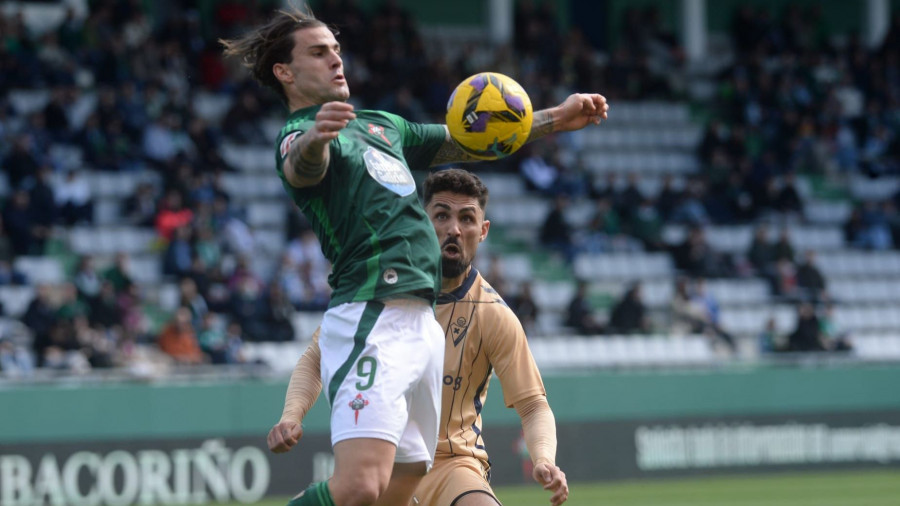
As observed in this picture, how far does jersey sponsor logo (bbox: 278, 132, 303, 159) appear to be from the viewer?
15.1 feet

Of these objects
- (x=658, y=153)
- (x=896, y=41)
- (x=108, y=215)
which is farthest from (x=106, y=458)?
(x=896, y=41)

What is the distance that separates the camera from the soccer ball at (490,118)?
507cm

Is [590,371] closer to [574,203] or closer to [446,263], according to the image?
[574,203]

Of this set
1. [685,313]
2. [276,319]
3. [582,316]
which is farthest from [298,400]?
[685,313]

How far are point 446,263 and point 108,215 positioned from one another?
11.4 m

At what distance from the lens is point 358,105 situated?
18953mm

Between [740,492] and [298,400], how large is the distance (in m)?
9.24

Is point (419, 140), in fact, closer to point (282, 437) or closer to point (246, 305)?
point (282, 437)

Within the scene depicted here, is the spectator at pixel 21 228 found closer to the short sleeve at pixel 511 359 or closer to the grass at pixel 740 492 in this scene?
the grass at pixel 740 492

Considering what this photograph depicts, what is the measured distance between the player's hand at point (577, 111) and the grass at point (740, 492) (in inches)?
278

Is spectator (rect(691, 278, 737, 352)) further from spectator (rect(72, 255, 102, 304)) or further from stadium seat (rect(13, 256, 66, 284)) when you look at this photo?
stadium seat (rect(13, 256, 66, 284))

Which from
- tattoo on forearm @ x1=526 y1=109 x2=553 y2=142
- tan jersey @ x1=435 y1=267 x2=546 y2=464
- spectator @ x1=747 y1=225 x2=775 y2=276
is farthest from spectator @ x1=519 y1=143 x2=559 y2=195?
tattoo on forearm @ x1=526 y1=109 x2=553 y2=142

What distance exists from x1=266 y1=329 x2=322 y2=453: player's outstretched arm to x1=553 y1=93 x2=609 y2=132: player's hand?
3.87 feet

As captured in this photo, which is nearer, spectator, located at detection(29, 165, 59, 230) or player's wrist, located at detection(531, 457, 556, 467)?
player's wrist, located at detection(531, 457, 556, 467)
